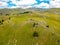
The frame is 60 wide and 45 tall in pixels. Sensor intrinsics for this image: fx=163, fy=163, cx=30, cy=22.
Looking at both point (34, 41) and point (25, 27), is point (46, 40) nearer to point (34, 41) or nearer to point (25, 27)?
point (34, 41)

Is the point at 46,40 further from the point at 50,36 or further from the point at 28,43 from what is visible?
the point at 28,43

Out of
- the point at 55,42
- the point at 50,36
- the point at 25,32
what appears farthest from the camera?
the point at 25,32

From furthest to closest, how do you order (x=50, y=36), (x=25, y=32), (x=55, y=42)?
(x=25, y=32)
(x=50, y=36)
(x=55, y=42)

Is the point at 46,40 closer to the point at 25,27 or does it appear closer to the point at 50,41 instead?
the point at 50,41

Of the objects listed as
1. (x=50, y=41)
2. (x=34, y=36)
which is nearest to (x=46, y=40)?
(x=50, y=41)

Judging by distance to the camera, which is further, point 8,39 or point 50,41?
point 8,39

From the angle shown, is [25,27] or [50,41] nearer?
[50,41]

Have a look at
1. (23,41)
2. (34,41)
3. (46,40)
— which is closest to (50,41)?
(46,40)
